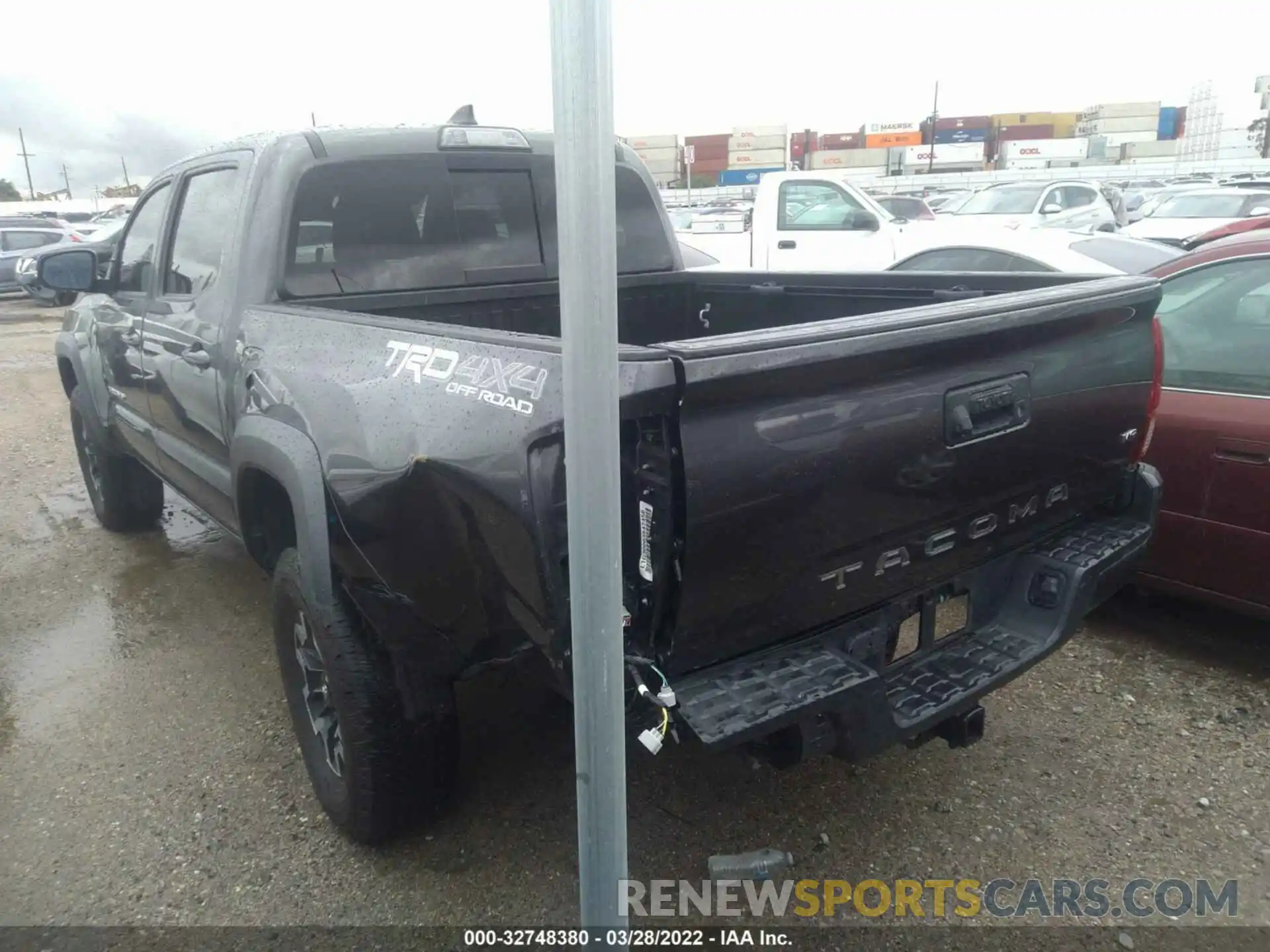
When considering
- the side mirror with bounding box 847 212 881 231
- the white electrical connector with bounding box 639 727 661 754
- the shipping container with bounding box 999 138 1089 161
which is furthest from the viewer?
the shipping container with bounding box 999 138 1089 161

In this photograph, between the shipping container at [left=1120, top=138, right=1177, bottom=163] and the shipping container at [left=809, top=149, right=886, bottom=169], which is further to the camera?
the shipping container at [left=809, top=149, right=886, bottom=169]

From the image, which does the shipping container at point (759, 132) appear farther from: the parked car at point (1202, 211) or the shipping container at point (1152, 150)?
the parked car at point (1202, 211)

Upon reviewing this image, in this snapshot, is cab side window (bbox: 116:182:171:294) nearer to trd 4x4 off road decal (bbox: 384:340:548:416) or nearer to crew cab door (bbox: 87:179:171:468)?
crew cab door (bbox: 87:179:171:468)

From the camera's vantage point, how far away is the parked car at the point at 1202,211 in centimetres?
1336

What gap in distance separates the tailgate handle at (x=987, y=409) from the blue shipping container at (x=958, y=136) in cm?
7364

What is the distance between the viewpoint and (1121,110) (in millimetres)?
76812

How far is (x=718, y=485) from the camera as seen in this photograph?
1.83m

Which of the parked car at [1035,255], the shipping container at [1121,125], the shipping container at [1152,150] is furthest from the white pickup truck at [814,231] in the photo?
the shipping container at [1121,125]

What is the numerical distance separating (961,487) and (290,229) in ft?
7.59

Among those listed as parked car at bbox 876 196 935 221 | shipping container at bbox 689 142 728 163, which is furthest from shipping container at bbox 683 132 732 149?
parked car at bbox 876 196 935 221

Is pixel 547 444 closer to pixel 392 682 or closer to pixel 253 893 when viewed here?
pixel 392 682

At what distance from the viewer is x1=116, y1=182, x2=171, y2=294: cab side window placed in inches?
159

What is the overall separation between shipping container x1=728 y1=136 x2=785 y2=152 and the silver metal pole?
204 ft

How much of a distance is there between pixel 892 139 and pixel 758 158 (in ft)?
66.9
